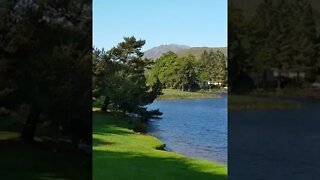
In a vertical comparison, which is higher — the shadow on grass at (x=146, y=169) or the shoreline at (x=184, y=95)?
the shoreline at (x=184, y=95)

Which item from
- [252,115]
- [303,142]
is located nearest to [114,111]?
[252,115]

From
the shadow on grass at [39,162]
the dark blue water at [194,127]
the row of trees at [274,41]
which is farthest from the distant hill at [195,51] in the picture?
the shadow on grass at [39,162]

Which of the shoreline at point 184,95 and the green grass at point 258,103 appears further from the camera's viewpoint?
the shoreline at point 184,95

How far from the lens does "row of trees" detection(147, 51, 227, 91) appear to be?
626cm

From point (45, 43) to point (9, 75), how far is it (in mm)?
439

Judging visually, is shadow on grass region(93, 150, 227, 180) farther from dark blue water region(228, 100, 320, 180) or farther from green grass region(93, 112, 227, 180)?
dark blue water region(228, 100, 320, 180)

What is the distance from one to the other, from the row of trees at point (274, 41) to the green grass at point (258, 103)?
129 millimetres

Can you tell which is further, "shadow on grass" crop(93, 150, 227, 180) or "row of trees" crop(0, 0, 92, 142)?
"shadow on grass" crop(93, 150, 227, 180)

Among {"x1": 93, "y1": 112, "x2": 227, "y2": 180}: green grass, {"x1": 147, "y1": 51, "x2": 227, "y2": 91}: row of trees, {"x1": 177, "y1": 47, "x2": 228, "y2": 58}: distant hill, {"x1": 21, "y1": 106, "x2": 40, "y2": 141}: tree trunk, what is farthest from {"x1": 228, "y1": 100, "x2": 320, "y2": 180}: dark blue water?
{"x1": 21, "y1": 106, "x2": 40, "y2": 141}: tree trunk

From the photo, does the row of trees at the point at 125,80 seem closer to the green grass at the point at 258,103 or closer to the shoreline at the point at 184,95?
the shoreline at the point at 184,95

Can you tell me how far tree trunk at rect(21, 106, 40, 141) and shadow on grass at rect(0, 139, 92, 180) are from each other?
65mm

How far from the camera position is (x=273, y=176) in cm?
511

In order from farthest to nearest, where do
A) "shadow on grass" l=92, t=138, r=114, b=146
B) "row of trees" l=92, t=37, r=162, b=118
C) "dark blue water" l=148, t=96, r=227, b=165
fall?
"shadow on grass" l=92, t=138, r=114, b=146
"row of trees" l=92, t=37, r=162, b=118
"dark blue water" l=148, t=96, r=227, b=165

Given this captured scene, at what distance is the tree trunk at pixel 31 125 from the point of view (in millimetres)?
4742
